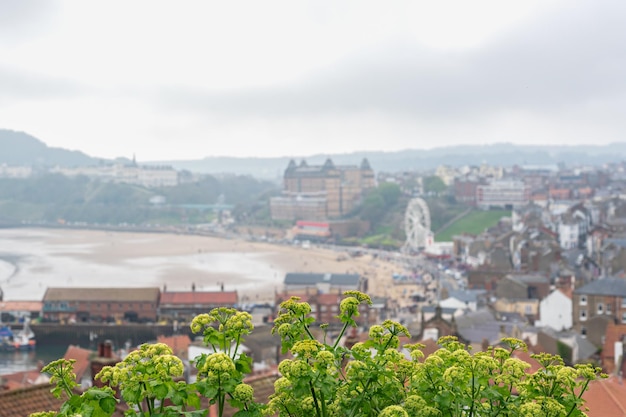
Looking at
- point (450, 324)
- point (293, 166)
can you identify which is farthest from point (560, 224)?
point (293, 166)

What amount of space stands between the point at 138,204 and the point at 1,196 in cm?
3803

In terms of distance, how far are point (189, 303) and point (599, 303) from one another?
19.7 metres

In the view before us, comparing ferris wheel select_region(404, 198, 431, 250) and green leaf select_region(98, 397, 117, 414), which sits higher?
green leaf select_region(98, 397, 117, 414)

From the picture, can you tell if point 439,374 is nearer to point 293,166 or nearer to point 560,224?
point 560,224

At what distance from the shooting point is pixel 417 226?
239ft

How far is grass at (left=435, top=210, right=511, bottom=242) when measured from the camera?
74.6 m

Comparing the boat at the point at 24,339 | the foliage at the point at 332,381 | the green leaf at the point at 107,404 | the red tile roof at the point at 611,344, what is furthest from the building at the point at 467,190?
the green leaf at the point at 107,404

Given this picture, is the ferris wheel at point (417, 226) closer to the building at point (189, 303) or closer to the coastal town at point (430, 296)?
the coastal town at point (430, 296)

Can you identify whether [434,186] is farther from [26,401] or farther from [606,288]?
[26,401]

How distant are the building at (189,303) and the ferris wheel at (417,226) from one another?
3351 centimetres

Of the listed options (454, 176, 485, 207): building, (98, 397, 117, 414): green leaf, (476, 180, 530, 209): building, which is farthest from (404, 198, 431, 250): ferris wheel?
(98, 397, 117, 414): green leaf

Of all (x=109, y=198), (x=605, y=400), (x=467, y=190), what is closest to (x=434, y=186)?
(x=467, y=190)

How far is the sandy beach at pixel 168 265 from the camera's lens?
4991 cm

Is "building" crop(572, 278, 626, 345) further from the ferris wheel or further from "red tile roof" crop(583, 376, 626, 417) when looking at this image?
the ferris wheel
